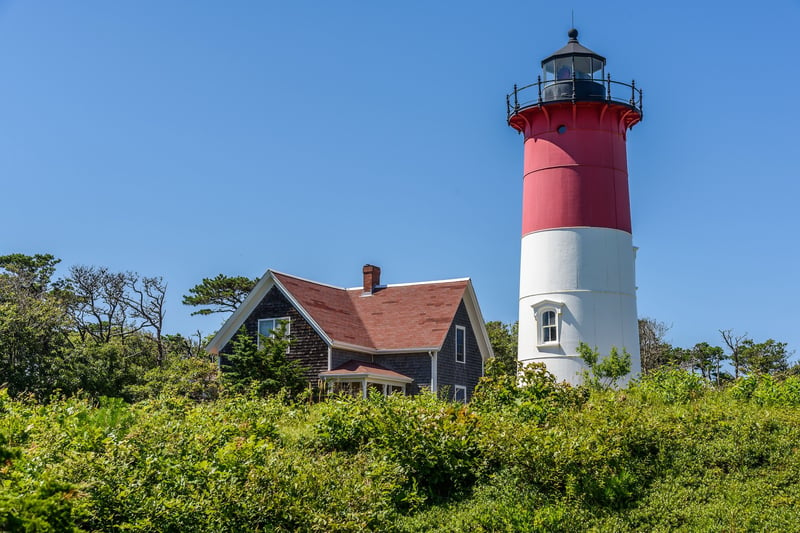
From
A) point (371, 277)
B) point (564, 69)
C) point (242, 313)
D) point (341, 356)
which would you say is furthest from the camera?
point (371, 277)

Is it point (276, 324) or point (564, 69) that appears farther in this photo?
point (276, 324)

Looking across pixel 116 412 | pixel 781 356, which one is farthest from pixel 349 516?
pixel 781 356

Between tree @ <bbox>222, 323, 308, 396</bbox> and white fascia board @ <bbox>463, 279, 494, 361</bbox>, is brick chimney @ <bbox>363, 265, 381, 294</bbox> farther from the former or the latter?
tree @ <bbox>222, 323, 308, 396</bbox>

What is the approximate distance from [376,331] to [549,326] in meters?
7.55

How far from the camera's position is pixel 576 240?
23766 mm

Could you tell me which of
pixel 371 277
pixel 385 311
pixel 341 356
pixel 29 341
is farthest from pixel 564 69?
pixel 29 341

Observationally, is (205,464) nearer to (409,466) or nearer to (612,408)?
(409,466)

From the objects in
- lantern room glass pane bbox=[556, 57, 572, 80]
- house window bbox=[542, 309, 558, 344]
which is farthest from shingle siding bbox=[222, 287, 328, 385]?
lantern room glass pane bbox=[556, 57, 572, 80]

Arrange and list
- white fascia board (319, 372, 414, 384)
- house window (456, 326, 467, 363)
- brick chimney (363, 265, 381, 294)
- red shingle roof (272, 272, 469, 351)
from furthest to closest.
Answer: brick chimney (363, 265, 381, 294) → house window (456, 326, 467, 363) → red shingle roof (272, 272, 469, 351) → white fascia board (319, 372, 414, 384)

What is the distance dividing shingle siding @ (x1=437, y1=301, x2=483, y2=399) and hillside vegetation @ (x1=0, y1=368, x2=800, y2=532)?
49.4 ft

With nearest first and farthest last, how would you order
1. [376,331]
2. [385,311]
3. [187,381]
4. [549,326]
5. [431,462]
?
[431,462] < [549,326] < [187,381] < [376,331] < [385,311]

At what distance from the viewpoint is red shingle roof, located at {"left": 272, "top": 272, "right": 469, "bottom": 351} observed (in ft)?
94.0

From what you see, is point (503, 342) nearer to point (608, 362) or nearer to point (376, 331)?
point (376, 331)

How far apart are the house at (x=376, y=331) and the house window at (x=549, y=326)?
15.7 feet
